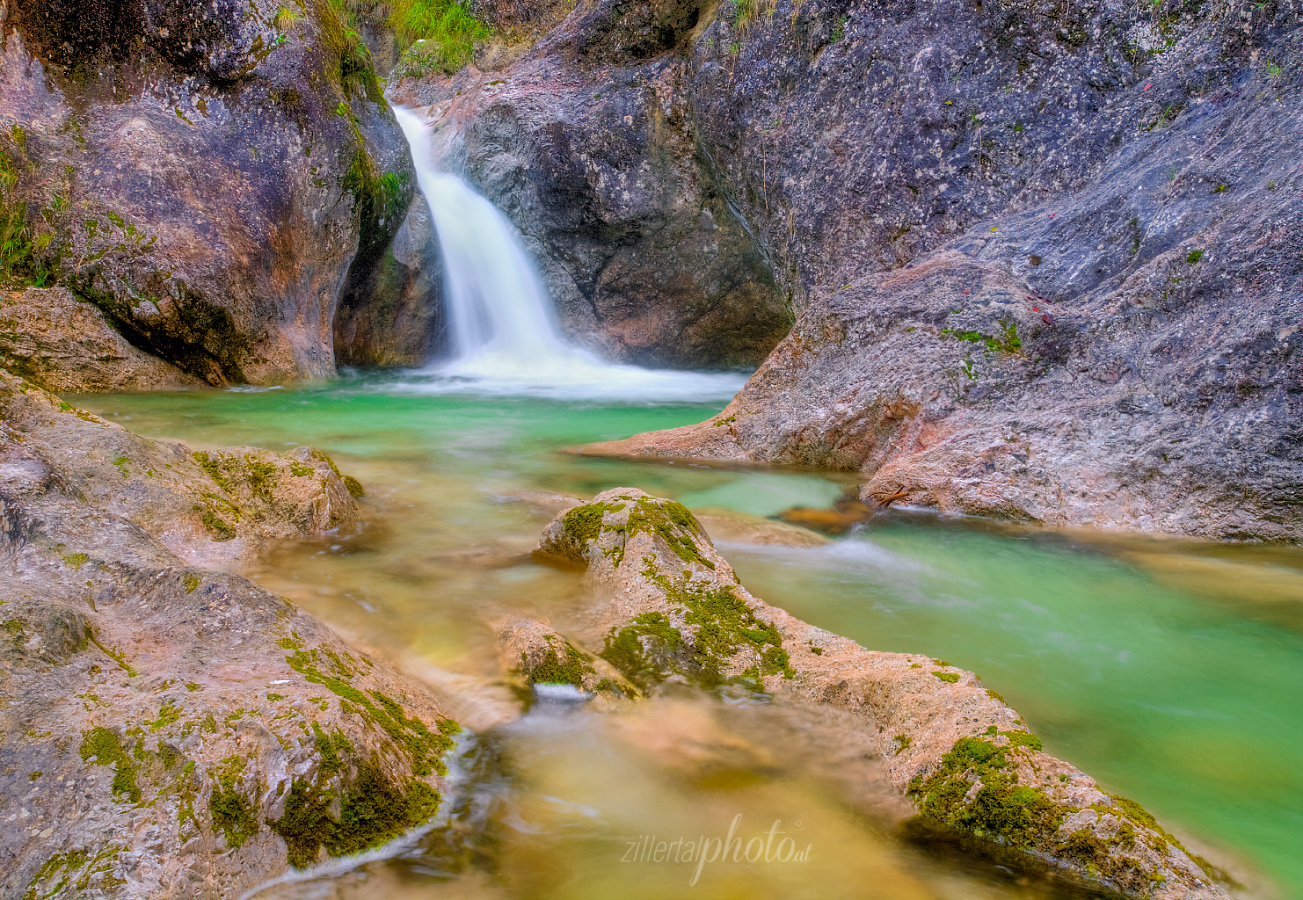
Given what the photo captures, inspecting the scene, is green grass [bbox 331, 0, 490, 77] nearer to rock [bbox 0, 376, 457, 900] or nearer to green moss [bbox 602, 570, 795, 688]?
rock [bbox 0, 376, 457, 900]

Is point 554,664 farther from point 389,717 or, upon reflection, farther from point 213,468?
point 213,468

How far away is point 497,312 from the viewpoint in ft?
49.5

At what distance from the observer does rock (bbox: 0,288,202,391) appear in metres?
9.25

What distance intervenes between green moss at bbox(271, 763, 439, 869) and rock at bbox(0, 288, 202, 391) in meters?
9.08

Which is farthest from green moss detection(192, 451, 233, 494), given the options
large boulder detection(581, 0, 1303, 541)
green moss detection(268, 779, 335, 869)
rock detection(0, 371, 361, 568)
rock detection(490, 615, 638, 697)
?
large boulder detection(581, 0, 1303, 541)

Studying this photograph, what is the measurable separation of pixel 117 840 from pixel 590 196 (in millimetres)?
13234

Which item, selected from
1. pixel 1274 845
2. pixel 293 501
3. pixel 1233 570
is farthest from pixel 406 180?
pixel 1274 845

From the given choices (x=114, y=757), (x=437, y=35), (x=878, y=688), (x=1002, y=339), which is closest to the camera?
(x=114, y=757)

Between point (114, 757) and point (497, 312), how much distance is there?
13669 millimetres

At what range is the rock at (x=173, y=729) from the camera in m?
1.73

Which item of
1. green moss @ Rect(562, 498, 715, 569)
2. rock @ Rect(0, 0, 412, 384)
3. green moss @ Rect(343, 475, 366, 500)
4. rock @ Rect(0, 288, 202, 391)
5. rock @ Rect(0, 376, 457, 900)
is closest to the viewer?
rock @ Rect(0, 376, 457, 900)

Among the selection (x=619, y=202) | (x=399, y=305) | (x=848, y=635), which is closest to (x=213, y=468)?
(x=848, y=635)

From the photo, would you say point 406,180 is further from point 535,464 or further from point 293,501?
point 293,501

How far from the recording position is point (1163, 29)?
754 centimetres
